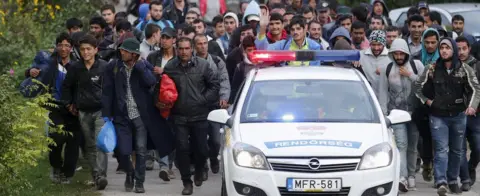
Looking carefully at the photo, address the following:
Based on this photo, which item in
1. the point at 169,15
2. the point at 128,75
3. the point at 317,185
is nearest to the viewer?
the point at 317,185

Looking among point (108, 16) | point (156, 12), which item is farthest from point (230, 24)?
point (108, 16)

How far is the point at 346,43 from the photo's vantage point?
16688 millimetres

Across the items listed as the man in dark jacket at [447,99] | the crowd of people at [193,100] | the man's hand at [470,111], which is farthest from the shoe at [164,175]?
the man's hand at [470,111]

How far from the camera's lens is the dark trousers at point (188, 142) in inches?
572

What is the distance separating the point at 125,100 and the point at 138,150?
0.57 metres

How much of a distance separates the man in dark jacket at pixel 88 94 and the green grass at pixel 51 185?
0.26m

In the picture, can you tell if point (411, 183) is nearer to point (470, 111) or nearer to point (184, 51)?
point (470, 111)

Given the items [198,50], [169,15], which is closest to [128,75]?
[198,50]

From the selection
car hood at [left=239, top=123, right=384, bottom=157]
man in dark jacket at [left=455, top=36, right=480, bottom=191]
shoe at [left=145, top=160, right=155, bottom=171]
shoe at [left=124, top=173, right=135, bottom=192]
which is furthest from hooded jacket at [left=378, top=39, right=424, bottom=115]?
shoe at [left=145, top=160, right=155, bottom=171]

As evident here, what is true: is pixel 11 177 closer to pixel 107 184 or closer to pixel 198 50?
pixel 107 184

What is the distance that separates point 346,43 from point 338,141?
187 inches

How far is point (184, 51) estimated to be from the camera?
14594 millimetres

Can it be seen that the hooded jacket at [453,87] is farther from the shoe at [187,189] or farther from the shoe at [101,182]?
the shoe at [101,182]

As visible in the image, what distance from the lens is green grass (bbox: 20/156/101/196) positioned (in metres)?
14.3
